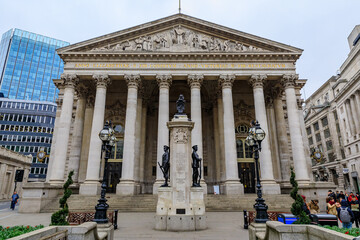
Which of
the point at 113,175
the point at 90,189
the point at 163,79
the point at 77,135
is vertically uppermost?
the point at 163,79

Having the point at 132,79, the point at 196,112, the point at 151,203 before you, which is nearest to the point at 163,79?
the point at 132,79

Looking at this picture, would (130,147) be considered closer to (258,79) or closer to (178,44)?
(178,44)

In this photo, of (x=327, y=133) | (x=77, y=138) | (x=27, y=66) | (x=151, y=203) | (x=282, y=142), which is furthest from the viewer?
(x=27, y=66)

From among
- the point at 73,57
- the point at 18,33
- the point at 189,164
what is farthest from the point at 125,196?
the point at 18,33

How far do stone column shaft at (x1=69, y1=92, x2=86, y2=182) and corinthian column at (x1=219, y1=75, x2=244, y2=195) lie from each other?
16.9m

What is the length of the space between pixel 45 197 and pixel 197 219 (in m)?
15.9

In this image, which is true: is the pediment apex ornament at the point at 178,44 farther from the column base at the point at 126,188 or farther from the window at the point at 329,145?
the window at the point at 329,145

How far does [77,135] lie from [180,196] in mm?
20919

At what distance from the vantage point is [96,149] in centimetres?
2364

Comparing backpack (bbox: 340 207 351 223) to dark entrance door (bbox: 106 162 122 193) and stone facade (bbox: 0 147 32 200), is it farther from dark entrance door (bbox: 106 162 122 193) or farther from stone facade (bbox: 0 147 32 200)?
stone facade (bbox: 0 147 32 200)

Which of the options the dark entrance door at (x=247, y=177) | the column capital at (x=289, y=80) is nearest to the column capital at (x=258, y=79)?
the column capital at (x=289, y=80)

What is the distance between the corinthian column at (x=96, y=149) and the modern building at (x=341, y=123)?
40.6 meters

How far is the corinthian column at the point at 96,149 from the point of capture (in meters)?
22.3

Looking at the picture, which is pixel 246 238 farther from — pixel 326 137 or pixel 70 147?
pixel 326 137
